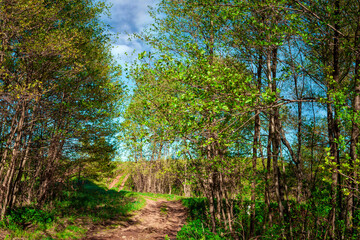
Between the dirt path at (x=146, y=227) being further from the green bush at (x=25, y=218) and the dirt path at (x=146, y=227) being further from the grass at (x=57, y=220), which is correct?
the green bush at (x=25, y=218)

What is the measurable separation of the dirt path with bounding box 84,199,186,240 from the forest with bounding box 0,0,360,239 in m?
1.37

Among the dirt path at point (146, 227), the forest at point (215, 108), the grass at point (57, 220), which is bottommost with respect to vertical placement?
the dirt path at point (146, 227)

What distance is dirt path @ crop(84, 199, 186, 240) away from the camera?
774 cm

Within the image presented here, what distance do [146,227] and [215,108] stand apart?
7.36 metres

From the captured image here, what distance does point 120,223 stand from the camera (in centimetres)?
948

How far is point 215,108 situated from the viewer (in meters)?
4.03

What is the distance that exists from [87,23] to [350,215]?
11074mm

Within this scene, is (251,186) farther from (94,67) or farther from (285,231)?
(94,67)

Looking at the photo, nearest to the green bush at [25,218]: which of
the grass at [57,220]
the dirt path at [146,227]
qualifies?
the grass at [57,220]

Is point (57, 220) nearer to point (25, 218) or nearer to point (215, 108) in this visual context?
point (25, 218)

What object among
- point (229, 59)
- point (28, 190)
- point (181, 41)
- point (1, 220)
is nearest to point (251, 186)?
point (229, 59)

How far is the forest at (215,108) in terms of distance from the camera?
182 inches

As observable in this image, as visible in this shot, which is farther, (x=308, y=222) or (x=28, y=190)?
(x=28, y=190)

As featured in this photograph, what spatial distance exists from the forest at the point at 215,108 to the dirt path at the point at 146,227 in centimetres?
137
